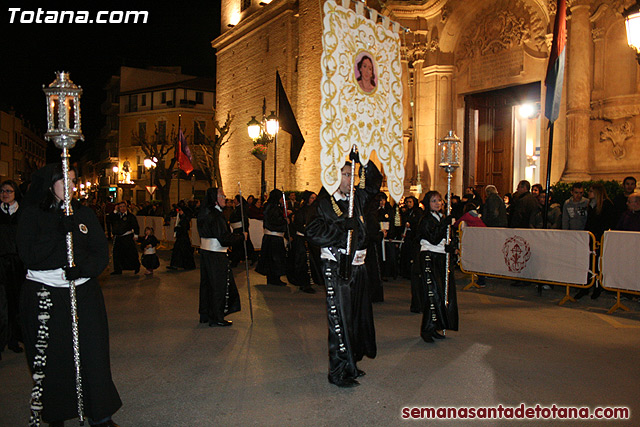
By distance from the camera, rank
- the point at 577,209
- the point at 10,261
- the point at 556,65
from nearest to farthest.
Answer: the point at 10,261, the point at 577,209, the point at 556,65

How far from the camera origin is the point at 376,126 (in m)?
5.56

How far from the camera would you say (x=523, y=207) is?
11320 millimetres

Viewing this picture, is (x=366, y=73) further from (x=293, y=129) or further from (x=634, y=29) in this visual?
(x=293, y=129)

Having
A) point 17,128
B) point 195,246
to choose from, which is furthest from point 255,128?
point 17,128

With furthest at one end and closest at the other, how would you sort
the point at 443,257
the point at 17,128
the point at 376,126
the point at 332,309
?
1. the point at 17,128
2. the point at 443,257
3. the point at 376,126
4. the point at 332,309

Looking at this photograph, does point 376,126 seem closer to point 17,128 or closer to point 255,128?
point 255,128

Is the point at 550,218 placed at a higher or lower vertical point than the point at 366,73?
lower

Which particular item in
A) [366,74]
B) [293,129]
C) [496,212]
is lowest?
[496,212]

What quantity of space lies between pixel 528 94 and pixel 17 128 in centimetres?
7440

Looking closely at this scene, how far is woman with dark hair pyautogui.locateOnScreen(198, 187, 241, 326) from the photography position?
7777mm

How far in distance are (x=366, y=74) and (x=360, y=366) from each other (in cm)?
290

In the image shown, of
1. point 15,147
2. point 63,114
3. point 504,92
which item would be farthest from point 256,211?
point 15,147

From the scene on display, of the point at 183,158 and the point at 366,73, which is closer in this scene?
the point at 366,73

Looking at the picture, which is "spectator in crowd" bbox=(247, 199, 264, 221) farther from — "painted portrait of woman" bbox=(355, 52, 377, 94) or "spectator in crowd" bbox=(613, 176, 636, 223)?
"painted portrait of woman" bbox=(355, 52, 377, 94)
